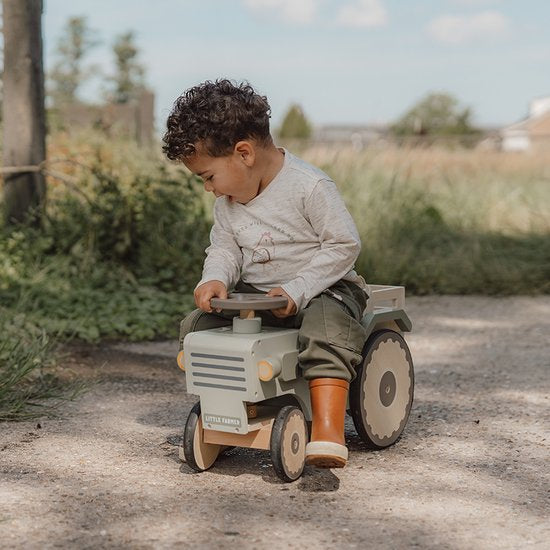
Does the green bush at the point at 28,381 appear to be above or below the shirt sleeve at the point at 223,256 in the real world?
below

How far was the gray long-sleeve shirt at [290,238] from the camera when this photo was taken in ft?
A: 9.01

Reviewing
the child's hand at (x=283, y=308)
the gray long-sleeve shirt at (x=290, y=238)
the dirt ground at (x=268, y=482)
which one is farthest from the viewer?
the gray long-sleeve shirt at (x=290, y=238)

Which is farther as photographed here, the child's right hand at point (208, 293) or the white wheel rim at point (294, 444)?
the child's right hand at point (208, 293)

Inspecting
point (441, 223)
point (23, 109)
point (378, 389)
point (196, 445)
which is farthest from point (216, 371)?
point (441, 223)

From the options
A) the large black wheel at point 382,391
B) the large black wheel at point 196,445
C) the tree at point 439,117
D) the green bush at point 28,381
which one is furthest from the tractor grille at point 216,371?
the tree at point 439,117

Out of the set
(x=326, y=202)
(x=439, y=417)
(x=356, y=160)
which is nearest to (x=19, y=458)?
(x=326, y=202)

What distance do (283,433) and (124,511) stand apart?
48 centimetres

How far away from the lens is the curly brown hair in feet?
8.85

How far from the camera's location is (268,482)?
2652 mm

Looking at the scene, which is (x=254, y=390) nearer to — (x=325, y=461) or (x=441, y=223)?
(x=325, y=461)

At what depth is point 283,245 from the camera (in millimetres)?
2844

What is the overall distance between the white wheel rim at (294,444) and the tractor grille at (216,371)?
6.9 inches

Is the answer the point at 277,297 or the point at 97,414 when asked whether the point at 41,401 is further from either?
the point at 277,297

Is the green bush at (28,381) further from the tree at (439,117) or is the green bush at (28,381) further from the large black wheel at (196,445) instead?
the tree at (439,117)
